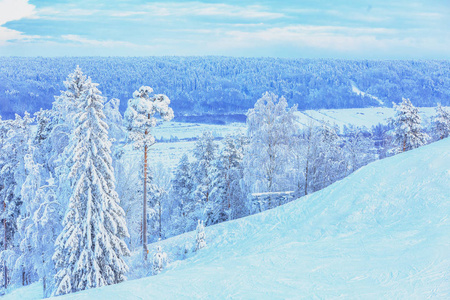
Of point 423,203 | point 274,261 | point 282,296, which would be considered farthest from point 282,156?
point 282,296

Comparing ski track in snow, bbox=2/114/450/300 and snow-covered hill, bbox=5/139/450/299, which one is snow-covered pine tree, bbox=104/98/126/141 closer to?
ski track in snow, bbox=2/114/450/300

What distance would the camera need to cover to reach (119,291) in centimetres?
795

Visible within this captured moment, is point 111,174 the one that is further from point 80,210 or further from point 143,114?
point 143,114

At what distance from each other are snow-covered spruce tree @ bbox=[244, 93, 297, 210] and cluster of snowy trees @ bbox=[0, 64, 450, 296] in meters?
0.07

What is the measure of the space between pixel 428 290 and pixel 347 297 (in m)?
1.71

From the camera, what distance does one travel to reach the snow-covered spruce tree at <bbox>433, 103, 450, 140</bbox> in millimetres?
31766

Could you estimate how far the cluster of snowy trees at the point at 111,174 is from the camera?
1408 centimetres

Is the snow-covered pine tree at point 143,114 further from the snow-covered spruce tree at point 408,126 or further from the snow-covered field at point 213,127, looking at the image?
the snow-covered field at point 213,127

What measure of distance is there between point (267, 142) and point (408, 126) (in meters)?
13.1

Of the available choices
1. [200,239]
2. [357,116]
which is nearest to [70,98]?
[200,239]

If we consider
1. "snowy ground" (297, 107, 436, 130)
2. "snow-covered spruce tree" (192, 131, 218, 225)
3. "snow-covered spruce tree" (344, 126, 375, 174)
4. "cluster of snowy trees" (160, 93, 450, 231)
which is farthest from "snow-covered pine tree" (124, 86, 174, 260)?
"snowy ground" (297, 107, 436, 130)

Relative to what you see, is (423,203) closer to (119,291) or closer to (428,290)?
(428,290)

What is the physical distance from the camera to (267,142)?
76.8 ft

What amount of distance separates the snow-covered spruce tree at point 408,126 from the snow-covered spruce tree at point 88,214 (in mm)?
24052
